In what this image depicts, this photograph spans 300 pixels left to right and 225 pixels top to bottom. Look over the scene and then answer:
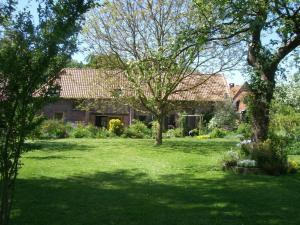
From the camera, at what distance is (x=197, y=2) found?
534 inches

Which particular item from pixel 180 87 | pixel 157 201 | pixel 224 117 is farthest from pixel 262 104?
pixel 224 117

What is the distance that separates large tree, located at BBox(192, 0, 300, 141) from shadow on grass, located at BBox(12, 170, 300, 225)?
9.09 ft

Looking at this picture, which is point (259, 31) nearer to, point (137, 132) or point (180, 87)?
point (180, 87)

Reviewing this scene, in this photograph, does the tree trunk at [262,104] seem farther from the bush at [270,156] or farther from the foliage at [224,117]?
the foliage at [224,117]

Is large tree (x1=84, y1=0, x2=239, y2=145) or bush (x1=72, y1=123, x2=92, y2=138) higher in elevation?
large tree (x1=84, y1=0, x2=239, y2=145)

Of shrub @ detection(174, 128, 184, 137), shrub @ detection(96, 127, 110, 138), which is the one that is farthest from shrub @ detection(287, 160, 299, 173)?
shrub @ detection(174, 128, 184, 137)

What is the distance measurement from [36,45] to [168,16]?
57.8 ft

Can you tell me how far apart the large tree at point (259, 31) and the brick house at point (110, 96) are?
5.44 metres

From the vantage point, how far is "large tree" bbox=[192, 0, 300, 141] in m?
12.4

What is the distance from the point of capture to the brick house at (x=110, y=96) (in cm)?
2478

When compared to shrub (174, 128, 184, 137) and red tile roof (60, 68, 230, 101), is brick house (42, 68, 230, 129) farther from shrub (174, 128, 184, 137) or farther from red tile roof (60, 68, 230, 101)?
shrub (174, 128, 184, 137)

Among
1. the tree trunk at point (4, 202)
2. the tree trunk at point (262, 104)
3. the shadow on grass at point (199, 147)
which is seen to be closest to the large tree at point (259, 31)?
the tree trunk at point (262, 104)

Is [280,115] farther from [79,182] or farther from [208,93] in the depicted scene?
[79,182]

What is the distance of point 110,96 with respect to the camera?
82.3 feet
